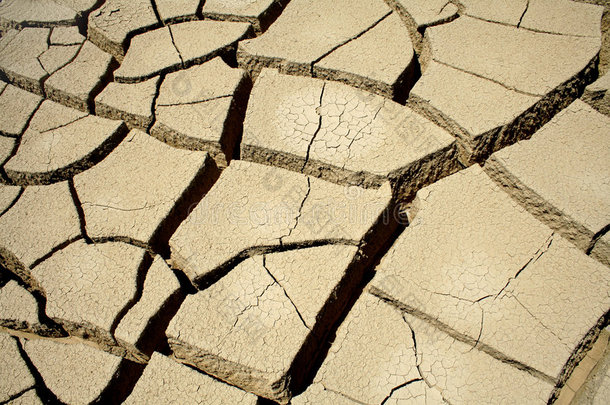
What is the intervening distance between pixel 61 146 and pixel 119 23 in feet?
3.11

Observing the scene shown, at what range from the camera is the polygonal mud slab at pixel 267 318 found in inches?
59.0

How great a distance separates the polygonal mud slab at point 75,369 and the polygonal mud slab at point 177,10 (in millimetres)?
1957

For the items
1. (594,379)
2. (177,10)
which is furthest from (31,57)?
(594,379)

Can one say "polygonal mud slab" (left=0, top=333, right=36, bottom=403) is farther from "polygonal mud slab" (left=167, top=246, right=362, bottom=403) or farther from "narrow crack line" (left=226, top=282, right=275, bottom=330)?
"narrow crack line" (left=226, top=282, right=275, bottom=330)

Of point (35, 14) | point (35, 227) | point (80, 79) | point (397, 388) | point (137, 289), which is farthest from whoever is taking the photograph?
point (35, 14)

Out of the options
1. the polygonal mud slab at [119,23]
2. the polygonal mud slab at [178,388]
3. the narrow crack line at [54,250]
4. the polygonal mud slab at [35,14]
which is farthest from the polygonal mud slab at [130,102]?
the polygonal mud slab at [178,388]

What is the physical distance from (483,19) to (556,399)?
1.95m

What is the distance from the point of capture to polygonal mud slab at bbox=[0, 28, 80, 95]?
2.43 meters

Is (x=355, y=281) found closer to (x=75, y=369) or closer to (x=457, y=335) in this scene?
(x=457, y=335)

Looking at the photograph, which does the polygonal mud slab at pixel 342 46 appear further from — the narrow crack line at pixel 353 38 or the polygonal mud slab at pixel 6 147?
the polygonal mud slab at pixel 6 147

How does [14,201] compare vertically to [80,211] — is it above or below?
below

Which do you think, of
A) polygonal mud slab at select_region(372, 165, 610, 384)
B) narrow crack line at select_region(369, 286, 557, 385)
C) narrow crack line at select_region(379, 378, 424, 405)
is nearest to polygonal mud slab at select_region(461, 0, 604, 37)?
polygonal mud slab at select_region(372, 165, 610, 384)

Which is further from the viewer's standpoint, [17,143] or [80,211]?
[17,143]

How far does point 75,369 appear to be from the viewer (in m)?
1.59
